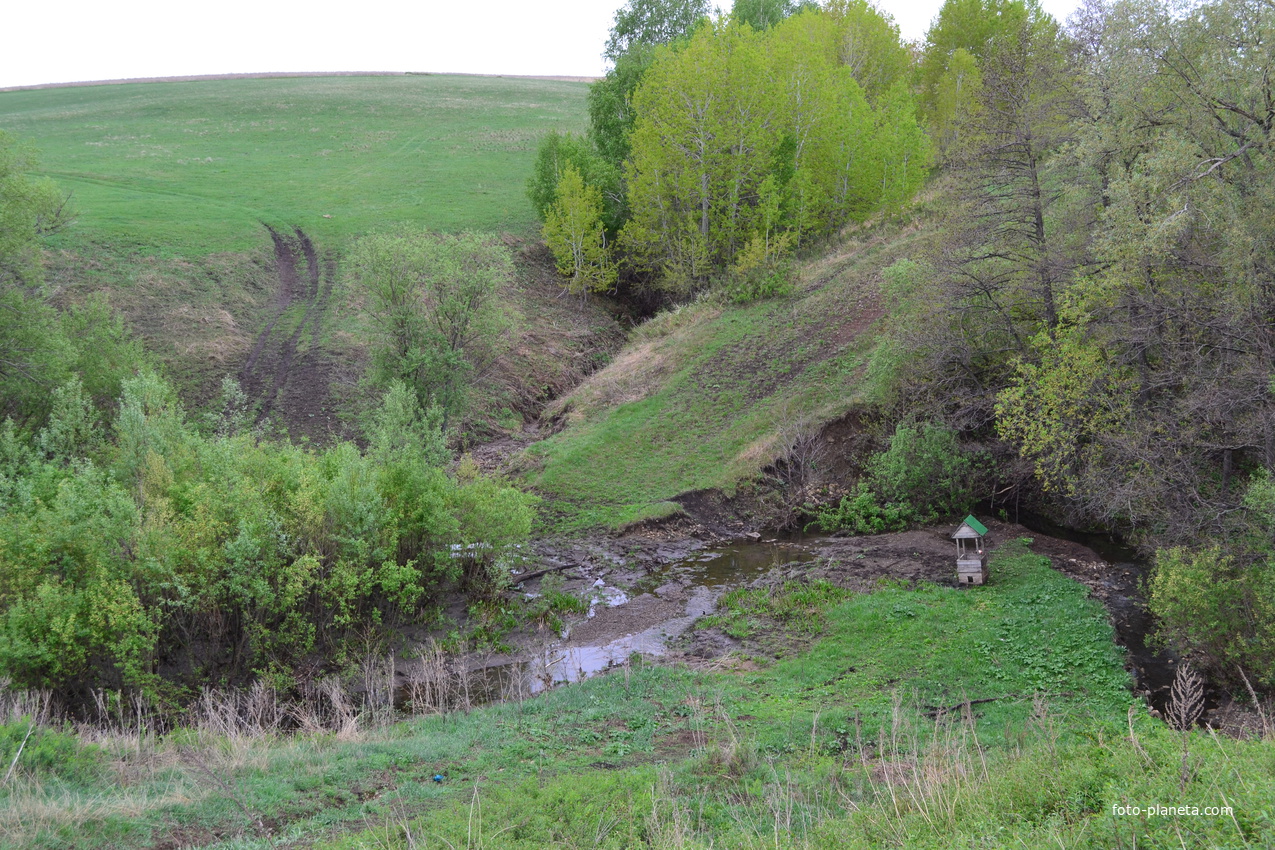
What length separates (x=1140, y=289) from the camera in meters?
18.6

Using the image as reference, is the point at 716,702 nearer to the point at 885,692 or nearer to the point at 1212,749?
the point at 885,692

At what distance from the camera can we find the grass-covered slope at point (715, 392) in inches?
1155

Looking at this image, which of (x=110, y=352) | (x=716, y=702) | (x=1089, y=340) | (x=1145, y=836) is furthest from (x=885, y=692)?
(x=110, y=352)

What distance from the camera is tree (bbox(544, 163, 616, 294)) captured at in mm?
47375

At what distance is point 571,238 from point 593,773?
41.1 meters

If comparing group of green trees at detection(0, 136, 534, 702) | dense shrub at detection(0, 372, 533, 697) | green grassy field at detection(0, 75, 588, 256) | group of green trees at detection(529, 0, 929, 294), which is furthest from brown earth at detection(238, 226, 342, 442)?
group of green trees at detection(529, 0, 929, 294)

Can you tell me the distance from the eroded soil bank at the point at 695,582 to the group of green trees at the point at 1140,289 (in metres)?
1.64

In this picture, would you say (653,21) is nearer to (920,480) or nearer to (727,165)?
(727,165)

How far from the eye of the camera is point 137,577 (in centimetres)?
1584

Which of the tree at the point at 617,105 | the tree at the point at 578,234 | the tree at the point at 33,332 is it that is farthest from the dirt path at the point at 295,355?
the tree at the point at 617,105

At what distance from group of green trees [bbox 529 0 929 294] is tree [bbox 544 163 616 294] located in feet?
0.31

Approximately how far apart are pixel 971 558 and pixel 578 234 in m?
34.1

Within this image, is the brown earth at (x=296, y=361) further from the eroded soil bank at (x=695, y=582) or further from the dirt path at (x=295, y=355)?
the eroded soil bank at (x=695, y=582)

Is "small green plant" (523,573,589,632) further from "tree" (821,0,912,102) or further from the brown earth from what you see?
"tree" (821,0,912,102)
